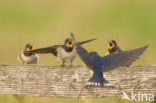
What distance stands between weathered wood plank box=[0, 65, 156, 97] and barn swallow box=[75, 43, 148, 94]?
0.21ft

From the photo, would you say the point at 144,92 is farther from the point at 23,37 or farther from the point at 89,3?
the point at 89,3

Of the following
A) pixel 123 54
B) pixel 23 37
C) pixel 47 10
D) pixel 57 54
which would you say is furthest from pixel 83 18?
pixel 123 54

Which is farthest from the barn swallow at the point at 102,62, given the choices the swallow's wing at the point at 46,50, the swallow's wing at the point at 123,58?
the swallow's wing at the point at 46,50

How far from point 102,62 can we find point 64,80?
56 cm

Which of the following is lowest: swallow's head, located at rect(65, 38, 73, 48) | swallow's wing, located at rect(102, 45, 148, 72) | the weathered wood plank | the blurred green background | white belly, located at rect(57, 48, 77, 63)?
the weathered wood plank

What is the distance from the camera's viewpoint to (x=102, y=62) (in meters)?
5.71

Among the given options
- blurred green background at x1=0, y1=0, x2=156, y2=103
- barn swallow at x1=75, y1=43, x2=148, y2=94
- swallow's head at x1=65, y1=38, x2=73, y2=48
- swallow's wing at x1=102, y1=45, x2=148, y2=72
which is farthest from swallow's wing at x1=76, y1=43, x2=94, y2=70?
blurred green background at x1=0, y1=0, x2=156, y2=103

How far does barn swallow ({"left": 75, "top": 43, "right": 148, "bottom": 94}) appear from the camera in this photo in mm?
5230

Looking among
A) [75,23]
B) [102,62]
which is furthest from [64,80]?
[75,23]

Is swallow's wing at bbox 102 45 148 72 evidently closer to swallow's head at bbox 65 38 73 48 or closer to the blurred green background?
swallow's head at bbox 65 38 73 48

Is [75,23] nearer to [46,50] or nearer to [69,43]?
[69,43]

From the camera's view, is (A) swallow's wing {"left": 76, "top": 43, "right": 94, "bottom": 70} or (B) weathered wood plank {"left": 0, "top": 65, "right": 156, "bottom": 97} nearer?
(B) weathered wood plank {"left": 0, "top": 65, "right": 156, "bottom": 97}

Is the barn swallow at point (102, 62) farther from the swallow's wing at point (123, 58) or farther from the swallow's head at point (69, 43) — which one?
the swallow's head at point (69, 43)

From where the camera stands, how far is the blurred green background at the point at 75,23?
13.9 m
